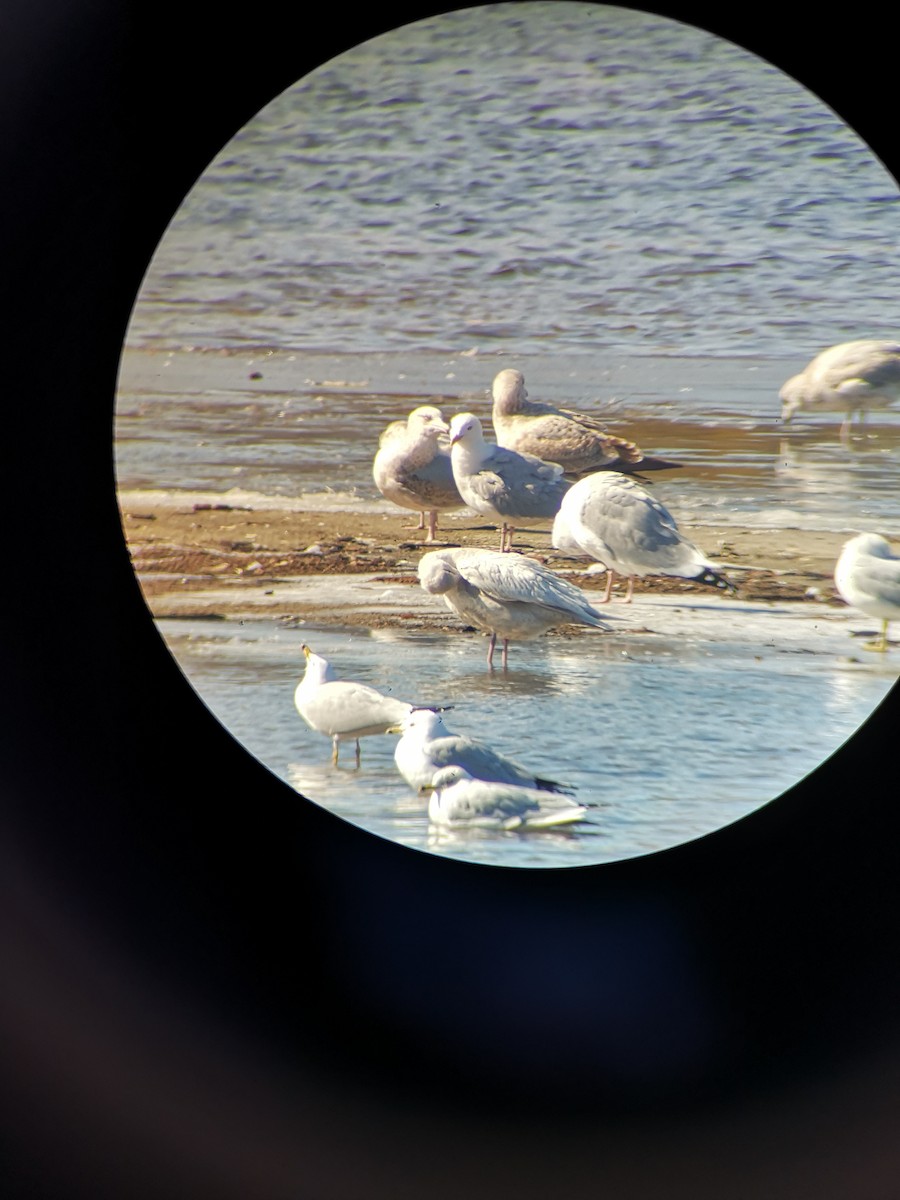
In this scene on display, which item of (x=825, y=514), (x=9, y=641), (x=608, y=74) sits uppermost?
(x=608, y=74)

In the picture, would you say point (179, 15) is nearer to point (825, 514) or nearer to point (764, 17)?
point (764, 17)

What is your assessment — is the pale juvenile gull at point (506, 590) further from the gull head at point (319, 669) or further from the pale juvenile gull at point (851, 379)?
the pale juvenile gull at point (851, 379)

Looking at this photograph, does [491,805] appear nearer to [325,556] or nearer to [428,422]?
[325,556]

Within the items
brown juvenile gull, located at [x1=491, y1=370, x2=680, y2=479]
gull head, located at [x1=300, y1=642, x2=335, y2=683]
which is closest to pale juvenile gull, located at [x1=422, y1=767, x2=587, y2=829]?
Answer: gull head, located at [x1=300, y1=642, x2=335, y2=683]

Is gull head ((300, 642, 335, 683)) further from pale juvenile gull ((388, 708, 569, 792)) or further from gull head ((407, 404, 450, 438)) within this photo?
gull head ((407, 404, 450, 438))

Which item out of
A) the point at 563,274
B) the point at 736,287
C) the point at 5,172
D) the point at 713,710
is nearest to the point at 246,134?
the point at 5,172
